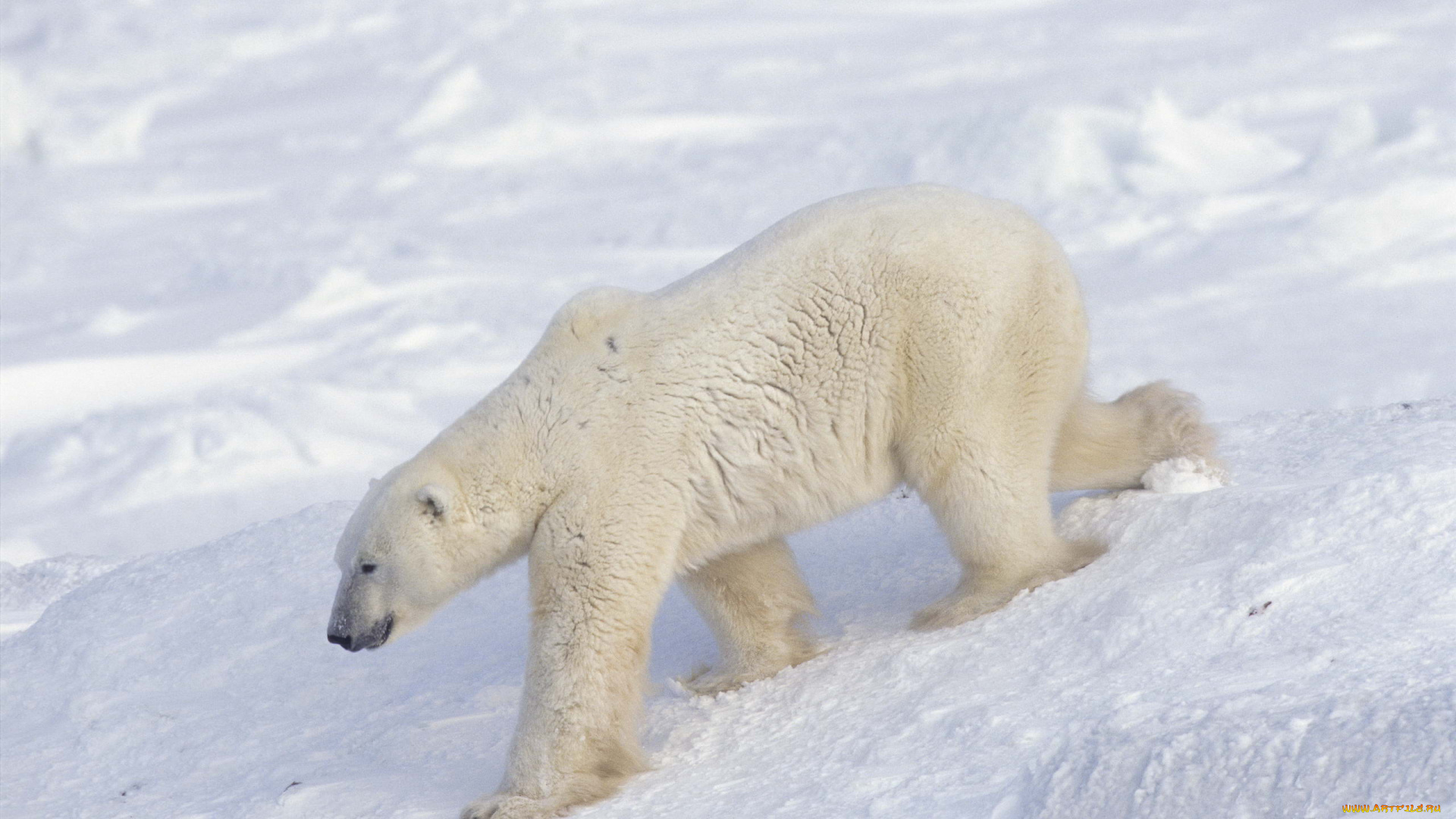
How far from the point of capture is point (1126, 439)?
4.48 metres

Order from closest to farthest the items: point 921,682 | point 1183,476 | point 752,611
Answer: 1. point 921,682
2. point 752,611
3. point 1183,476

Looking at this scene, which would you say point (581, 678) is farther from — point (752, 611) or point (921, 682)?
point (921, 682)

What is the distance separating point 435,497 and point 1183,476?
2249mm

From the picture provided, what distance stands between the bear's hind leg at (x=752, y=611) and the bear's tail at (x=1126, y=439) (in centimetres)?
88

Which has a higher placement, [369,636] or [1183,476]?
[369,636]

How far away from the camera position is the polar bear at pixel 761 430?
149 inches

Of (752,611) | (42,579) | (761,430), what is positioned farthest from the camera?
(42,579)

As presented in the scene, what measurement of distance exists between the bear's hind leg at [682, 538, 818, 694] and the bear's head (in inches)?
25.3

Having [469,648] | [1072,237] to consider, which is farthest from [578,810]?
[1072,237]

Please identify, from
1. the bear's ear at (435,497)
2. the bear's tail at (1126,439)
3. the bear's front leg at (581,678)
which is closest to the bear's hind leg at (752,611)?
the bear's front leg at (581,678)

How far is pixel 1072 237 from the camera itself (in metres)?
13.3

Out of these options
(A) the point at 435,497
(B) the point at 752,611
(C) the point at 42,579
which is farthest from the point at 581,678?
(C) the point at 42,579

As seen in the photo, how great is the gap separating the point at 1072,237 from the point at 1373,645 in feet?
35.3

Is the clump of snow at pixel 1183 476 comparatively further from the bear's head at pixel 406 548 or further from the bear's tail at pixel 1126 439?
the bear's head at pixel 406 548
